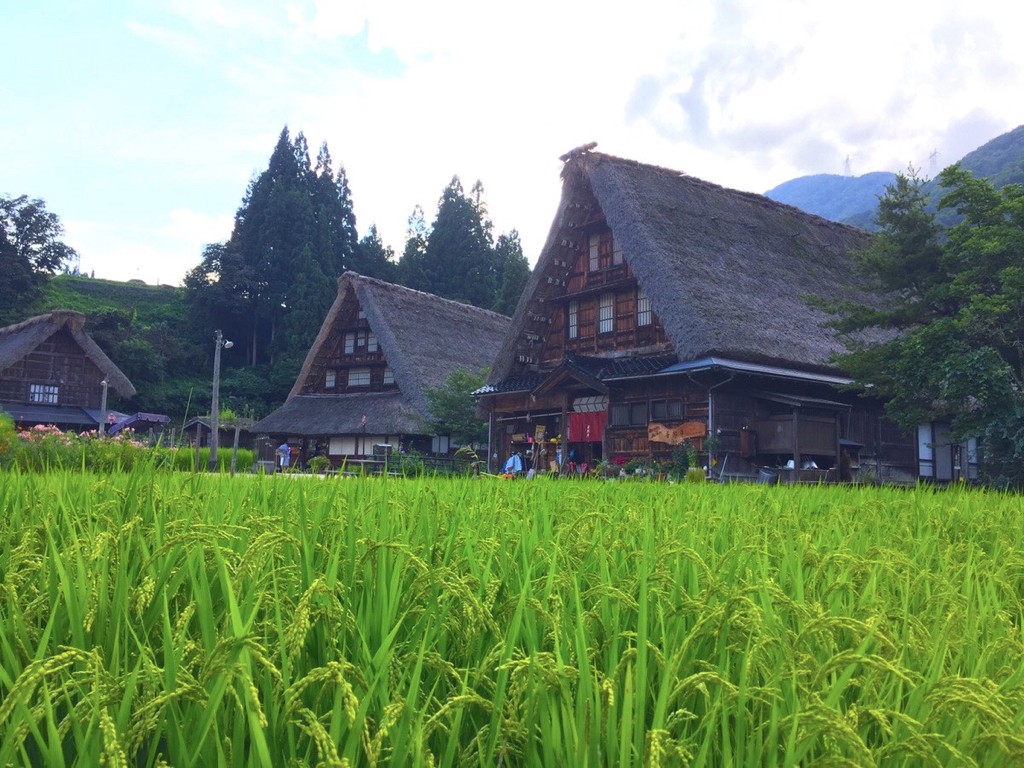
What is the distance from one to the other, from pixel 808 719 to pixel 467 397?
2023 centimetres

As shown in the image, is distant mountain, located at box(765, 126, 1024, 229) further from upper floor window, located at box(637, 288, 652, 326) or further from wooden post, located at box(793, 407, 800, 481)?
wooden post, located at box(793, 407, 800, 481)

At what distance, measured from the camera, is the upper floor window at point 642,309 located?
52.5 feet

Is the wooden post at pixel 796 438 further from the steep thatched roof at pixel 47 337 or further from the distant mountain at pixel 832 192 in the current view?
the distant mountain at pixel 832 192

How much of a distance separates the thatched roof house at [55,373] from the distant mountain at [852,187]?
66368 mm

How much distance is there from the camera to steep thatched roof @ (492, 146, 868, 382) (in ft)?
46.5

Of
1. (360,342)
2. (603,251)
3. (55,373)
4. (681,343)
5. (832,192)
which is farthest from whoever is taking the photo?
(832,192)

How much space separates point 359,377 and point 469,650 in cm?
2657

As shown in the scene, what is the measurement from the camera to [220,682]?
0.94 meters

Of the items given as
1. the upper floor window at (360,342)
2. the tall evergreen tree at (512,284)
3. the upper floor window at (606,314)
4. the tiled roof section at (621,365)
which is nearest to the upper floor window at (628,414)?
the tiled roof section at (621,365)

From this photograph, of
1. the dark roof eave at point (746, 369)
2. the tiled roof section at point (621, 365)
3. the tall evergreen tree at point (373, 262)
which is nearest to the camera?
the dark roof eave at point (746, 369)

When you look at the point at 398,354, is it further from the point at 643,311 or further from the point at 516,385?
the point at 643,311

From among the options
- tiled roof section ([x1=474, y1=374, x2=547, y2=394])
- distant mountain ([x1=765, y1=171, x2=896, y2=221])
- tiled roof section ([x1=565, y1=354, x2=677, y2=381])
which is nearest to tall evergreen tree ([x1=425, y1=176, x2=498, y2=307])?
tiled roof section ([x1=474, y1=374, x2=547, y2=394])

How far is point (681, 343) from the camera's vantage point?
13.8 metres

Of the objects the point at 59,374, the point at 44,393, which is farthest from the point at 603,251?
the point at 44,393
